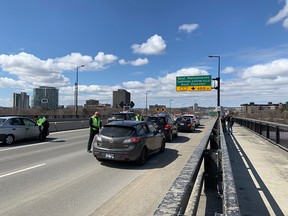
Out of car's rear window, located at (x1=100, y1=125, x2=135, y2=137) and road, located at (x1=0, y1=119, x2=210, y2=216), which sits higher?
car's rear window, located at (x1=100, y1=125, x2=135, y2=137)

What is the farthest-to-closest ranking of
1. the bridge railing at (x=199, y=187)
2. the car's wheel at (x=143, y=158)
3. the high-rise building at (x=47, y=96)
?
the high-rise building at (x=47, y=96), the car's wheel at (x=143, y=158), the bridge railing at (x=199, y=187)

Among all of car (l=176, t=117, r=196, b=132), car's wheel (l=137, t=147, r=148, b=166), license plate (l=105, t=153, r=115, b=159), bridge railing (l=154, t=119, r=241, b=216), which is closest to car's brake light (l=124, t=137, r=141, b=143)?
car's wheel (l=137, t=147, r=148, b=166)

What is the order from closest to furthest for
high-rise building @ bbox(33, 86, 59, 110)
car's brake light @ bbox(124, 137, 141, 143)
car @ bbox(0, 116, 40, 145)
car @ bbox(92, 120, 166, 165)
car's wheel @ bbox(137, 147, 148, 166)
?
1. car @ bbox(92, 120, 166, 165)
2. car's brake light @ bbox(124, 137, 141, 143)
3. car's wheel @ bbox(137, 147, 148, 166)
4. car @ bbox(0, 116, 40, 145)
5. high-rise building @ bbox(33, 86, 59, 110)

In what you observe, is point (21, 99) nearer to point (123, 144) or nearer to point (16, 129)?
point (16, 129)

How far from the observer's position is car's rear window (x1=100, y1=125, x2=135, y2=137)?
33.3 ft

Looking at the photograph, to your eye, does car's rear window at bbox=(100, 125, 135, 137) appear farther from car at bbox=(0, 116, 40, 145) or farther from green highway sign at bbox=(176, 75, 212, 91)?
green highway sign at bbox=(176, 75, 212, 91)

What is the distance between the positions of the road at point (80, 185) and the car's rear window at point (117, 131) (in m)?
1.08

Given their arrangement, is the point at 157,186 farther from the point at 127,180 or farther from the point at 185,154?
the point at 185,154

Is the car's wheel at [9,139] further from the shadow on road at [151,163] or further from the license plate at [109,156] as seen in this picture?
the license plate at [109,156]

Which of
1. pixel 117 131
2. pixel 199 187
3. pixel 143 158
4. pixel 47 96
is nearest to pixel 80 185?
pixel 117 131

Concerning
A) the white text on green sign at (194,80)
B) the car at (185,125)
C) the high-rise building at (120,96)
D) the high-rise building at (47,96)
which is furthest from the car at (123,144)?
the high-rise building at (120,96)

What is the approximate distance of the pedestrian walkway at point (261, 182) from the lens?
19.1 feet

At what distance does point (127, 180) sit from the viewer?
26.0ft

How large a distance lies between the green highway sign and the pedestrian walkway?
27.6 meters
